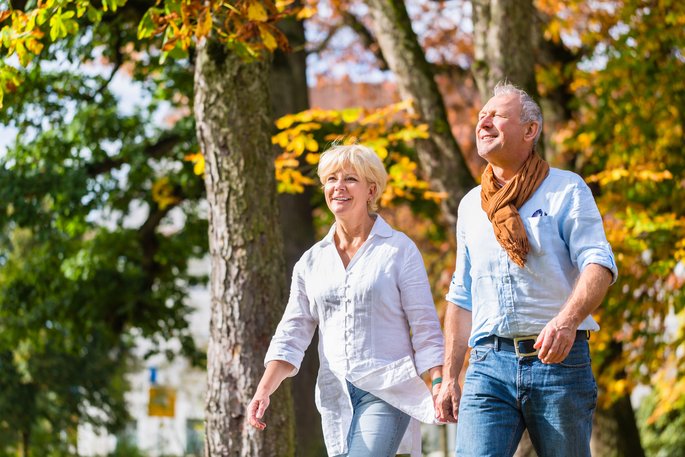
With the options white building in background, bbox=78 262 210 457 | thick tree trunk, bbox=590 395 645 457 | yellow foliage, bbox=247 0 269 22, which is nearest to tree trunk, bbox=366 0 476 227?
yellow foliage, bbox=247 0 269 22

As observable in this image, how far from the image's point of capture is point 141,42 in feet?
Answer: 39.0

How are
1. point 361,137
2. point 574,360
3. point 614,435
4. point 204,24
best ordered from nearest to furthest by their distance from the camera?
point 574,360, point 204,24, point 361,137, point 614,435

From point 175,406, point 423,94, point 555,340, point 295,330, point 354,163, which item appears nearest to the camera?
point 555,340

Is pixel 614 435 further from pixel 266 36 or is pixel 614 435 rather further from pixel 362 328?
pixel 362 328

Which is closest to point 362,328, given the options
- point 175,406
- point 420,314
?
point 420,314

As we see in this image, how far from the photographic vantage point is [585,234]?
3900mm

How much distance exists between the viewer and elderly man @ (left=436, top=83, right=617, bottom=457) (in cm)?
389

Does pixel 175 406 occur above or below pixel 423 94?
below

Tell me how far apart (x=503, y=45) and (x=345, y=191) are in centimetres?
552

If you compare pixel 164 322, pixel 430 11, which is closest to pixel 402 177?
pixel 164 322

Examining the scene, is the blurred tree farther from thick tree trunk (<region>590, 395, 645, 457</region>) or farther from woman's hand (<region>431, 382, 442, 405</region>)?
thick tree trunk (<region>590, 395, 645, 457</region>)

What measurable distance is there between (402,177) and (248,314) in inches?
164

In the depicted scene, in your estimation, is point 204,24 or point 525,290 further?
point 204,24

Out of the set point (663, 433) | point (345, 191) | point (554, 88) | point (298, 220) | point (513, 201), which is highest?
point (554, 88)
